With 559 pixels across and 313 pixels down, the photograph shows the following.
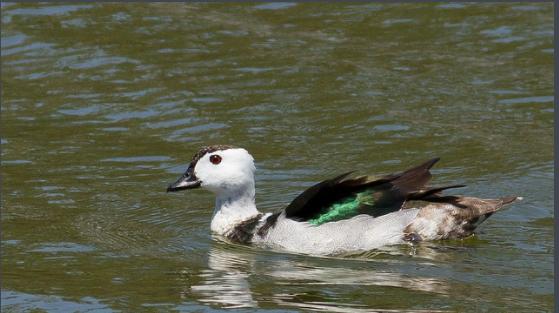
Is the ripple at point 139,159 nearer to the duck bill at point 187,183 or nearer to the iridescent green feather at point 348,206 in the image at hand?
the duck bill at point 187,183

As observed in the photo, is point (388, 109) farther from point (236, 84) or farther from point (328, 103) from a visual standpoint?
point (236, 84)

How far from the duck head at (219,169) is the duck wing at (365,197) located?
0.81 m

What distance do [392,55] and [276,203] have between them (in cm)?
486

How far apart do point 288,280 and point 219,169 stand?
1.87 m

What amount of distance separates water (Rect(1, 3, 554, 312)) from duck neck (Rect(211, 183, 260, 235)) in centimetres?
19

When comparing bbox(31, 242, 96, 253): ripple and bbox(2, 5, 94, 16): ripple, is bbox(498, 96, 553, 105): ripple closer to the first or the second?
bbox(31, 242, 96, 253): ripple

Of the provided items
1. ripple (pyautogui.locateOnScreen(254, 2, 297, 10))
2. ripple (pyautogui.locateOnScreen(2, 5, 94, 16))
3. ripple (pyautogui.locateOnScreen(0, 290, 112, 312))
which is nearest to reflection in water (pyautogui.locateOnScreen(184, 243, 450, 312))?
ripple (pyautogui.locateOnScreen(0, 290, 112, 312))

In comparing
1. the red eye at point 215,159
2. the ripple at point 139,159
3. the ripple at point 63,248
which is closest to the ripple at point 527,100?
the ripple at point 139,159

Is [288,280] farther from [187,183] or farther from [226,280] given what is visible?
[187,183]

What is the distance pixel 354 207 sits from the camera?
11805 mm

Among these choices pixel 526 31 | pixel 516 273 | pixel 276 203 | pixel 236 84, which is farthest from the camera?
pixel 526 31

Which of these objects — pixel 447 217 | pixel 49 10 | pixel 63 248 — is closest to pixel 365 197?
pixel 447 217

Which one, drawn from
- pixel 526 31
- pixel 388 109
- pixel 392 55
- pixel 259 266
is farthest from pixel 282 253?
pixel 526 31

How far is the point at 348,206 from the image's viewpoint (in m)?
11.8
